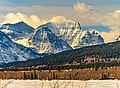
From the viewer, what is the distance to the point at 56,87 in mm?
17500

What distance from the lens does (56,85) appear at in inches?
703

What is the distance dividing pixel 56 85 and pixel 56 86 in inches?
8.0

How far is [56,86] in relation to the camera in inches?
695

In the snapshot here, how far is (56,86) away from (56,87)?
0.14m

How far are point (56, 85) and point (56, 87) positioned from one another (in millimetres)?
347
